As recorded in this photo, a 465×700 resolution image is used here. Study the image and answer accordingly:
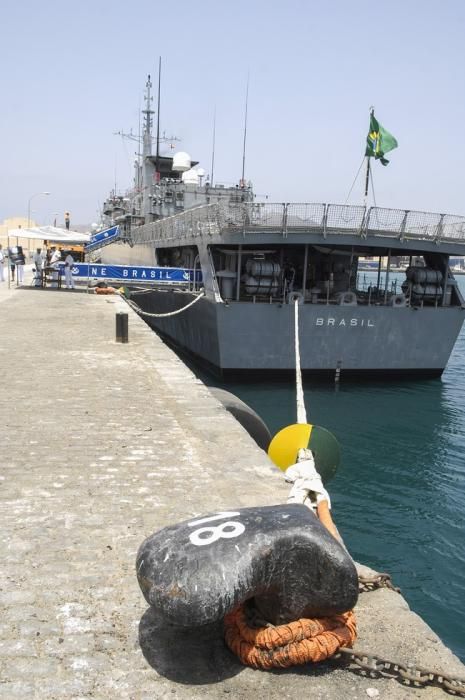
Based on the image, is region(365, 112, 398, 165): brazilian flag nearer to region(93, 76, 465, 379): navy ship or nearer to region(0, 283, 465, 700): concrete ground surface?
region(93, 76, 465, 379): navy ship

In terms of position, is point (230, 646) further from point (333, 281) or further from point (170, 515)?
point (333, 281)

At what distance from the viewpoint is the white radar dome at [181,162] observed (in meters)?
34.3

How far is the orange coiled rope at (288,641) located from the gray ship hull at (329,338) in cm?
1438

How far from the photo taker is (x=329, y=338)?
1812cm

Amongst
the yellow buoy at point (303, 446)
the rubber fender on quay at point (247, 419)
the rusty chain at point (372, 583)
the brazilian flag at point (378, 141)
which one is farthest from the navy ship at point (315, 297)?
the rusty chain at point (372, 583)

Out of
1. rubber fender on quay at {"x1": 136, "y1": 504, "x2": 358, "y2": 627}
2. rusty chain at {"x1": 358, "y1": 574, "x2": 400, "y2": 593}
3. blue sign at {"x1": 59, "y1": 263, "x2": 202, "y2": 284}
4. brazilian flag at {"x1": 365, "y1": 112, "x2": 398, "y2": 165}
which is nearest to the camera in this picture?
rubber fender on quay at {"x1": 136, "y1": 504, "x2": 358, "y2": 627}

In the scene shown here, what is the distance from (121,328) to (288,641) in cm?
1049

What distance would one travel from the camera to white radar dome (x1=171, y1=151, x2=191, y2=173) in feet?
112

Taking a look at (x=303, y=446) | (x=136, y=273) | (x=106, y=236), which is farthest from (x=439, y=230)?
(x=106, y=236)

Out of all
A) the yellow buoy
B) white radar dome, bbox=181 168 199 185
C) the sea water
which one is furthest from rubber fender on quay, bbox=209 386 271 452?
white radar dome, bbox=181 168 199 185

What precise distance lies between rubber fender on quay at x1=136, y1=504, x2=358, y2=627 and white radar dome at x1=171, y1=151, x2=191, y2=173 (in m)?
32.9

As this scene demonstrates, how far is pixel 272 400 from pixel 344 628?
1352 centimetres

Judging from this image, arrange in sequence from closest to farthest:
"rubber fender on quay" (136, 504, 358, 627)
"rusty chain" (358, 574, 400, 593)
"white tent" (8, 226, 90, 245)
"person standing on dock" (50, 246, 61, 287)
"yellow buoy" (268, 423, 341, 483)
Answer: "rubber fender on quay" (136, 504, 358, 627) → "rusty chain" (358, 574, 400, 593) → "yellow buoy" (268, 423, 341, 483) → "white tent" (8, 226, 90, 245) → "person standing on dock" (50, 246, 61, 287)

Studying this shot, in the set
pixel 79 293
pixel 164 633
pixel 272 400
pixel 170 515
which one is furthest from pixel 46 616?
pixel 79 293
